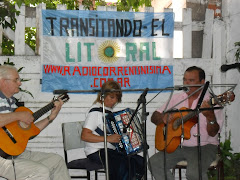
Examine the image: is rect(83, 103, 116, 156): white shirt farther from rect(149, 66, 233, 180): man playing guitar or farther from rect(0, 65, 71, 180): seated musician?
rect(149, 66, 233, 180): man playing guitar

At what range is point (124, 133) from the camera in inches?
155

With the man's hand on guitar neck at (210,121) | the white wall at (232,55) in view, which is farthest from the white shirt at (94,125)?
the white wall at (232,55)

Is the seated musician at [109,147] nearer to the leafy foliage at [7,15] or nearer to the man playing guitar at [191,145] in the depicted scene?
the man playing guitar at [191,145]

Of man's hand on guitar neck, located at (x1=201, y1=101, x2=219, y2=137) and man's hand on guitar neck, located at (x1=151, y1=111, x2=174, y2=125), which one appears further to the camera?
man's hand on guitar neck, located at (x1=151, y1=111, x2=174, y2=125)

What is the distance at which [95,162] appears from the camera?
4125mm

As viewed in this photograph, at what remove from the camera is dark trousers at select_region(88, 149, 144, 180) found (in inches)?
156

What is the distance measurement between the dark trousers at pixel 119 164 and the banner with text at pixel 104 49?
1346 millimetres

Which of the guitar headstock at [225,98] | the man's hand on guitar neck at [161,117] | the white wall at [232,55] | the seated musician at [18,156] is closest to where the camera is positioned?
the guitar headstock at [225,98]

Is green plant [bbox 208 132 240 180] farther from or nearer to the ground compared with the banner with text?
nearer to the ground

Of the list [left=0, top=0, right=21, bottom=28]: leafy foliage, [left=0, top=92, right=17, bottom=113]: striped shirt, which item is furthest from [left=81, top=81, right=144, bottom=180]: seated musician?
[left=0, top=0, right=21, bottom=28]: leafy foliage

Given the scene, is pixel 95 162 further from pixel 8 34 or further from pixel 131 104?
pixel 8 34

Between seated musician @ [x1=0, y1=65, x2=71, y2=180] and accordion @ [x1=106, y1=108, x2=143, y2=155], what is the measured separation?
0.59m

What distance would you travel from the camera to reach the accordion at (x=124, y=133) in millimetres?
3900

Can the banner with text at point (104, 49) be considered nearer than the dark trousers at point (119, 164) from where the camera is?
No
